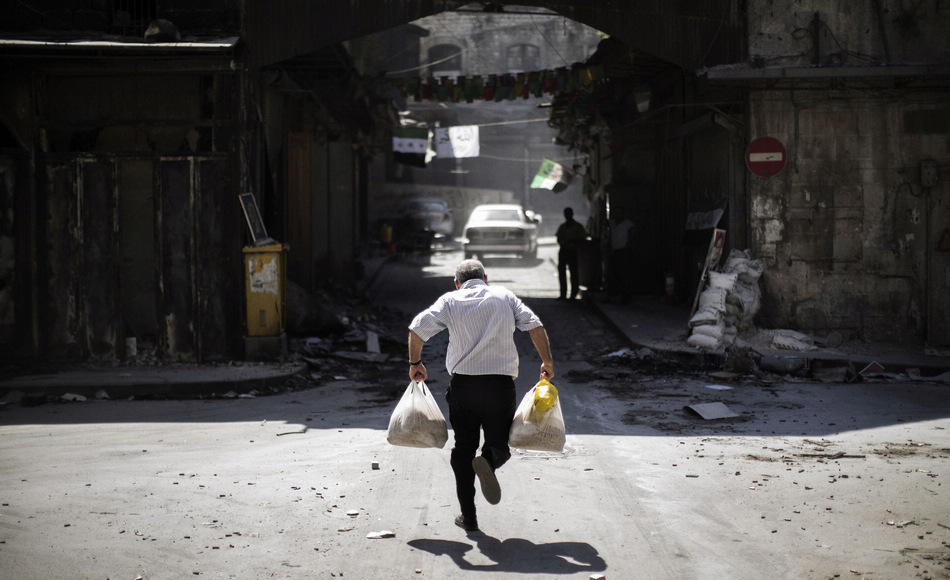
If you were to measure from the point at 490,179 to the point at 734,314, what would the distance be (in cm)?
3883

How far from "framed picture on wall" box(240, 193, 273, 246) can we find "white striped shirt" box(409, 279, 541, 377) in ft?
20.8

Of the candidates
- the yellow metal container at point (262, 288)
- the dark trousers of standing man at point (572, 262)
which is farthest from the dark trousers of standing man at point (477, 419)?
the dark trousers of standing man at point (572, 262)

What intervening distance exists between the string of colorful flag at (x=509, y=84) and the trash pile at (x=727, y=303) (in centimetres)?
505

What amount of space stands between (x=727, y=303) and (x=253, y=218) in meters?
6.19

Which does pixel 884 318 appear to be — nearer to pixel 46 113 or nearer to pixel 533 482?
pixel 533 482

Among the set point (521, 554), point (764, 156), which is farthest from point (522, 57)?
point (521, 554)

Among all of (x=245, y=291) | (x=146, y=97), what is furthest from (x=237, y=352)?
(x=146, y=97)

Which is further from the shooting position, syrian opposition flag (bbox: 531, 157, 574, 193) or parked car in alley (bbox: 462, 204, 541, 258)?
parked car in alley (bbox: 462, 204, 541, 258)

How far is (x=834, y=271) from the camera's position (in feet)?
40.4

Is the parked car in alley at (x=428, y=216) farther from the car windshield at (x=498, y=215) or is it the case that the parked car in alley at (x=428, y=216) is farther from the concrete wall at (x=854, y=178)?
the concrete wall at (x=854, y=178)

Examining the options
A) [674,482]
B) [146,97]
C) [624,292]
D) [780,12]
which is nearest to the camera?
[674,482]

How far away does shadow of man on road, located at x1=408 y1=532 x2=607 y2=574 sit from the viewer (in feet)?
15.0

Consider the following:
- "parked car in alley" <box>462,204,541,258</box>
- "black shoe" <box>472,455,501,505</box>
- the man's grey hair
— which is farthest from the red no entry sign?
"parked car in alley" <box>462,204,541,258</box>

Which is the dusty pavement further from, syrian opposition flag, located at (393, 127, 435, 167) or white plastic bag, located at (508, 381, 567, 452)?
syrian opposition flag, located at (393, 127, 435, 167)
